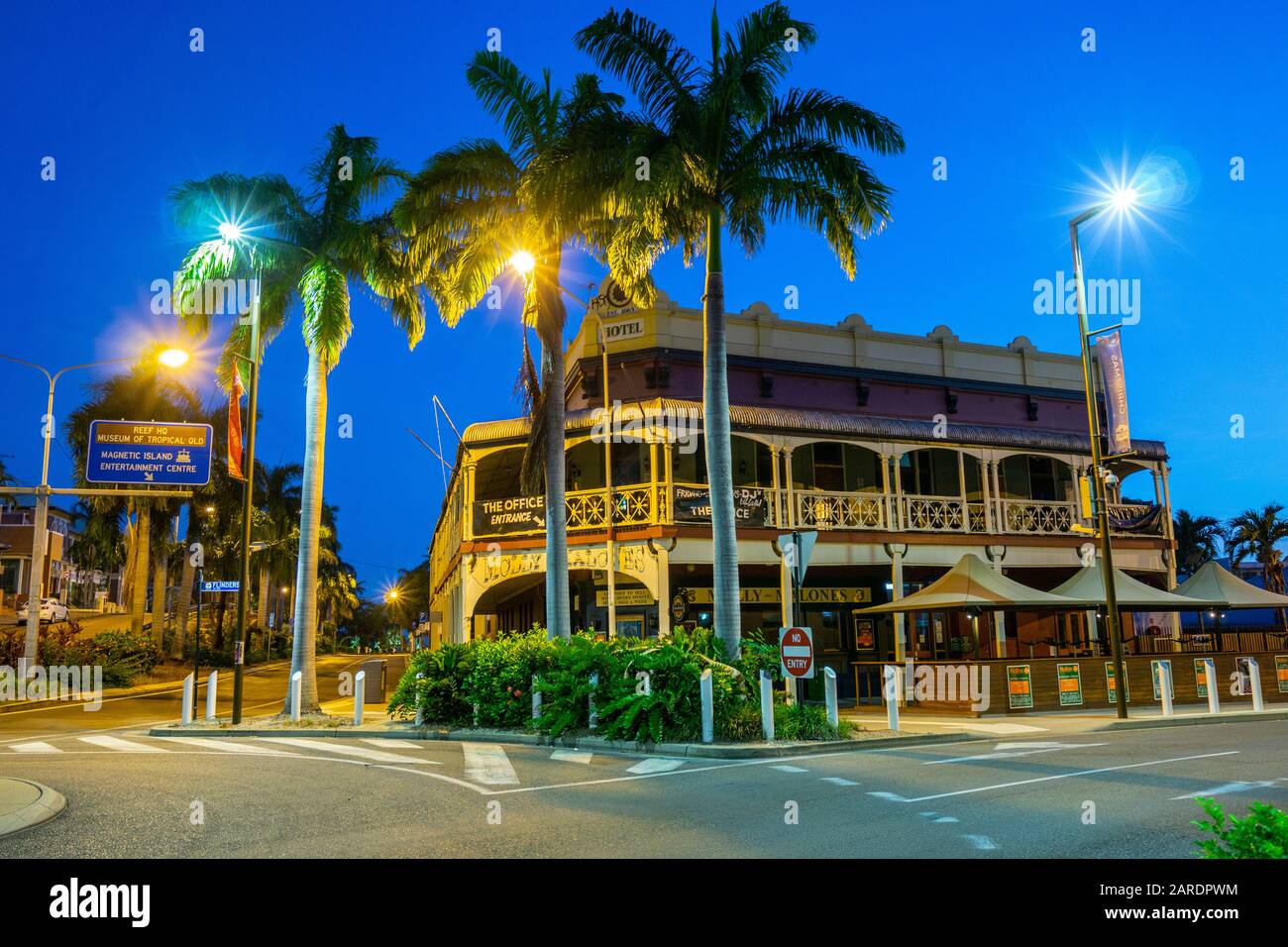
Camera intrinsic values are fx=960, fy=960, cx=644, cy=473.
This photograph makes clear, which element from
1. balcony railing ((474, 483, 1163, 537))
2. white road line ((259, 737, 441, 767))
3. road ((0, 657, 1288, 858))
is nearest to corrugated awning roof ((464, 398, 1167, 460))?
balcony railing ((474, 483, 1163, 537))

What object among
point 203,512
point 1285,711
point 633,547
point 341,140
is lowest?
point 1285,711

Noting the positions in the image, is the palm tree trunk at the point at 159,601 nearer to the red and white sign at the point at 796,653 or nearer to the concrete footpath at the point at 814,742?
the concrete footpath at the point at 814,742

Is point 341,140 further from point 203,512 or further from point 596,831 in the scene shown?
point 203,512

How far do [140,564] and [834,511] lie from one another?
2803cm

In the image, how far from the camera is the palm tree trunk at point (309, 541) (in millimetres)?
19625

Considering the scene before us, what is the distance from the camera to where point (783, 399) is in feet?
90.6

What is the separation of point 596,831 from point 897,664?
14344mm

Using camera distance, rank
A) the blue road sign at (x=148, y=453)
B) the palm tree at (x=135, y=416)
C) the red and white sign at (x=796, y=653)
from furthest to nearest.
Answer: the palm tree at (x=135, y=416) < the blue road sign at (x=148, y=453) < the red and white sign at (x=796, y=653)

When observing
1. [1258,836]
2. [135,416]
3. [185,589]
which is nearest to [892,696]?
[1258,836]

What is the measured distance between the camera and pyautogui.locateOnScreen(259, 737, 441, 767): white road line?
1348cm

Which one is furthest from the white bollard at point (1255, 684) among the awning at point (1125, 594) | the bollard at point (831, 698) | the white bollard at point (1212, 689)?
the bollard at point (831, 698)

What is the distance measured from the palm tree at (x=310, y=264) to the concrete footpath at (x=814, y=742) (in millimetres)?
1537

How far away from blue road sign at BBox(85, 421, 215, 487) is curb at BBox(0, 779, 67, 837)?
14.6m
